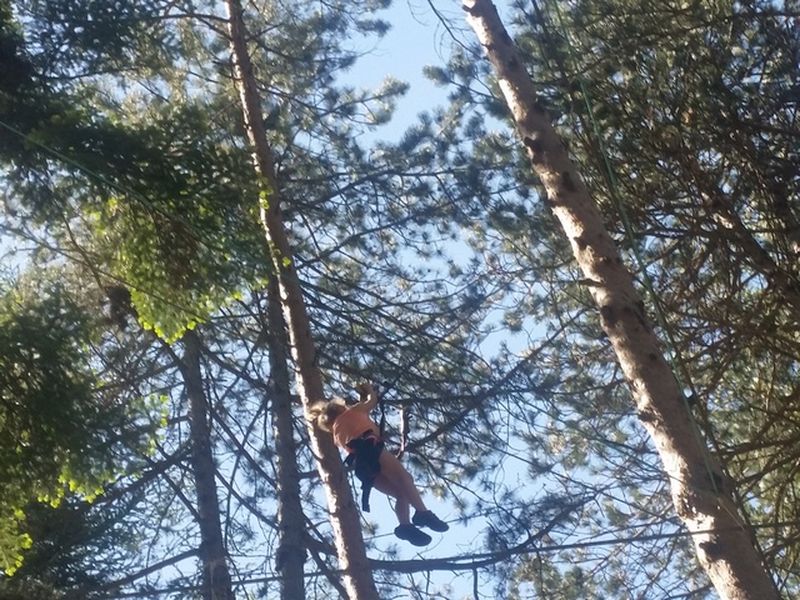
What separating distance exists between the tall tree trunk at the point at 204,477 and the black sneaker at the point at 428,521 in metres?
2.62

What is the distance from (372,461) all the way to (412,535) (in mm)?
603

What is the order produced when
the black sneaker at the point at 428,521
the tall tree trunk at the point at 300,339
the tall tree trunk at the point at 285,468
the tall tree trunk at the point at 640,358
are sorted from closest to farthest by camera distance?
the tall tree trunk at the point at 640,358 → the black sneaker at the point at 428,521 → the tall tree trunk at the point at 300,339 → the tall tree trunk at the point at 285,468

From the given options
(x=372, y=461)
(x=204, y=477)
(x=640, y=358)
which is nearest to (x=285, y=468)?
(x=204, y=477)

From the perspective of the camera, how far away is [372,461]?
7.48 metres

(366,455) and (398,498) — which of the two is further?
(398,498)

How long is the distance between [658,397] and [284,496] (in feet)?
→ 14.1

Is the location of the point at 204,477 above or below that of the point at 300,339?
below

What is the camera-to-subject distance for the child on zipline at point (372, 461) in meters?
7.43

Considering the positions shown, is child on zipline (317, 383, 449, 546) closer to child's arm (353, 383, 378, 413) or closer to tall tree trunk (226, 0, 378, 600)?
child's arm (353, 383, 378, 413)

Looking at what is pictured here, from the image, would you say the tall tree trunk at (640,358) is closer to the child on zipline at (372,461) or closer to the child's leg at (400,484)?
the child on zipline at (372,461)

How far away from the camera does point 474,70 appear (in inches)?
429

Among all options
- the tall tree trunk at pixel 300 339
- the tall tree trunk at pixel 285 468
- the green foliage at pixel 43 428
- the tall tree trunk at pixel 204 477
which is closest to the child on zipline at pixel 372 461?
the tall tree trunk at pixel 300 339

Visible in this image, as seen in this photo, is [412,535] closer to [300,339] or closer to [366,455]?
[366,455]

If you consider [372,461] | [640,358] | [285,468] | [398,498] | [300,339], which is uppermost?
[300,339]
